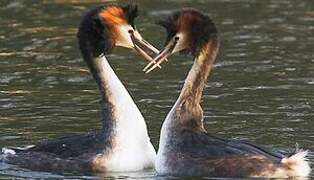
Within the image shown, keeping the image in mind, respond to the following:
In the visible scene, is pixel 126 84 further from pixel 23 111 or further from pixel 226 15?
pixel 226 15

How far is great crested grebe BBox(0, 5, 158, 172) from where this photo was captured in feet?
46.8

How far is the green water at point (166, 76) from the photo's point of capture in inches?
637

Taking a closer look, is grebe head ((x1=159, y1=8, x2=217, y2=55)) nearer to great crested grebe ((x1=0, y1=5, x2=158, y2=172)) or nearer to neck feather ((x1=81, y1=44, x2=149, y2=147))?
great crested grebe ((x1=0, y1=5, x2=158, y2=172))

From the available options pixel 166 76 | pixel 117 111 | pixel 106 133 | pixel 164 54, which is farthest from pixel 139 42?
pixel 166 76

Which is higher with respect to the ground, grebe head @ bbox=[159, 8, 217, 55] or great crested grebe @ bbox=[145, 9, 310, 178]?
grebe head @ bbox=[159, 8, 217, 55]

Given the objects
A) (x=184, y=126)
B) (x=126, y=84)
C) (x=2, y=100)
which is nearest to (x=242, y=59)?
(x=126, y=84)

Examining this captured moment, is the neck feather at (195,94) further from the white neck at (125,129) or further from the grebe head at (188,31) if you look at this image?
the white neck at (125,129)

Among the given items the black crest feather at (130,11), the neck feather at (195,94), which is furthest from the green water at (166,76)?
the black crest feather at (130,11)

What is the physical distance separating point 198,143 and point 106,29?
183 cm

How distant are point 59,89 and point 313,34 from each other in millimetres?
5568

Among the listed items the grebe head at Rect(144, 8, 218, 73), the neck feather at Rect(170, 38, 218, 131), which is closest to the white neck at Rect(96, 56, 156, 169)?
the neck feather at Rect(170, 38, 218, 131)

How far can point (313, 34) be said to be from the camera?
74.3 ft

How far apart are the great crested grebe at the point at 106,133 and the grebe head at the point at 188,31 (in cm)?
62

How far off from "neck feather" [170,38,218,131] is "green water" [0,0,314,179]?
2.30 feet
